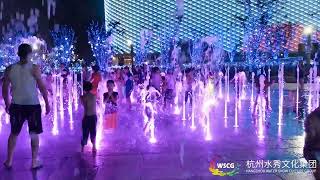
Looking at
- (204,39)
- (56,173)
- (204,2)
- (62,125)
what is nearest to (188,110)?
(62,125)

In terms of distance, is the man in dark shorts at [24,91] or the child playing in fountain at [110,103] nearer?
the man in dark shorts at [24,91]

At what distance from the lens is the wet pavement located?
6.06 meters

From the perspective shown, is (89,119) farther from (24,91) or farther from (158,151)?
(24,91)

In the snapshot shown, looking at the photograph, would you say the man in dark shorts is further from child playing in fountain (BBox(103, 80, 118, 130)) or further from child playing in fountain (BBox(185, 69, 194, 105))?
child playing in fountain (BBox(185, 69, 194, 105))

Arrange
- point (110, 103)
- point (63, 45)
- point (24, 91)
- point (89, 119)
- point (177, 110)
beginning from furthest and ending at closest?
point (63, 45)
point (177, 110)
point (110, 103)
point (89, 119)
point (24, 91)

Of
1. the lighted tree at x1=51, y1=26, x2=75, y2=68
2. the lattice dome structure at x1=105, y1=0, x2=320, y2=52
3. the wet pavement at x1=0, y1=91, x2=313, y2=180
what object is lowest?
the wet pavement at x1=0, y1=91, x2=313, y2=180

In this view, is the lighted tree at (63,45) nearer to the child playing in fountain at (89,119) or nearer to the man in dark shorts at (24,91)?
the child playing in fountain at (89,119)

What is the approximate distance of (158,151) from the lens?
7551 millimetres

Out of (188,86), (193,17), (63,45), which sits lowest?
(188,86)

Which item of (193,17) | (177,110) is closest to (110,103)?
(177,110)

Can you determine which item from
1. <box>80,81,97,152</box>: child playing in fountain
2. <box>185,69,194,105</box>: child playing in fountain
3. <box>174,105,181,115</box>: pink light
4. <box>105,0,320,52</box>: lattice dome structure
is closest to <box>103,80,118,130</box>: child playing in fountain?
<box>80,81,97,152</box>: child playing in fountain

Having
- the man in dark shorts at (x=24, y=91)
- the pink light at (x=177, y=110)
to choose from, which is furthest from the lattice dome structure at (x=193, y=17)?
the man in dark shorts at (x=24, y=91)

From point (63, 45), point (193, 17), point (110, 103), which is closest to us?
point (110, 103)

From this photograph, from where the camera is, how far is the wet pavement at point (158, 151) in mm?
6059
